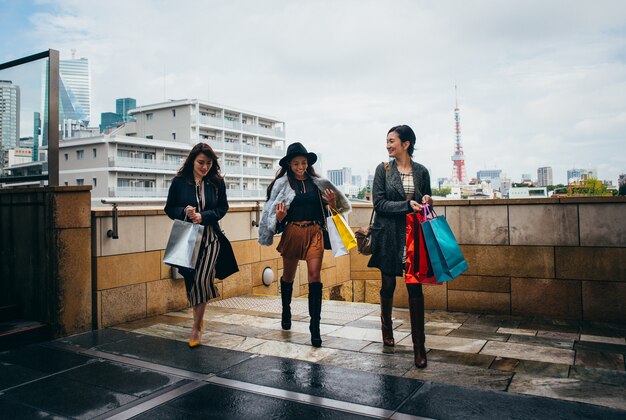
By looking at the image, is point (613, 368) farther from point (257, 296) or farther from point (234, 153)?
point (234, 153)

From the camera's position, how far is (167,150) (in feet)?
213

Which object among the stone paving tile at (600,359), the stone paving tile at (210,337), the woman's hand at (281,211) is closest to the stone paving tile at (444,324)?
the stone paving tile at (600,359)

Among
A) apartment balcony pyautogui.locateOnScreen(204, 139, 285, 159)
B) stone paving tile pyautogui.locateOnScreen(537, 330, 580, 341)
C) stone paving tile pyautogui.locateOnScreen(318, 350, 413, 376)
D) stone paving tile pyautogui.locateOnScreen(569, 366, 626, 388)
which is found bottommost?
stone paving tile pyautogui.locateOnScreen(537, 330, 580, 341)

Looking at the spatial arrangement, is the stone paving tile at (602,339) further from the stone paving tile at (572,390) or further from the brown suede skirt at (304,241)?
the brown suede skirt at (304,241)

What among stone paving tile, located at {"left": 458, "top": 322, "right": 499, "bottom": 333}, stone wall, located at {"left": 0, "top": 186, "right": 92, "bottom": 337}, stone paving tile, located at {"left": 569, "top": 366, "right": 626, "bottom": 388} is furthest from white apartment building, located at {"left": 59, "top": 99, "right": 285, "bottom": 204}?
stone paving tile, located at {"left": 569, "top": 366, "right": 626, "bottom": 388}

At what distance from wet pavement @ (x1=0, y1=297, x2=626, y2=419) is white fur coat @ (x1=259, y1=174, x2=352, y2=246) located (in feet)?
3.65

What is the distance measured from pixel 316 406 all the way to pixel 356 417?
Result: 307 millimetres

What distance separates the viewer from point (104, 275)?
5516 millimetres

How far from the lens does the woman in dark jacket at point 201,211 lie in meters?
4.70

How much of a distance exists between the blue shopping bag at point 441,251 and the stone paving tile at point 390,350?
88 cm

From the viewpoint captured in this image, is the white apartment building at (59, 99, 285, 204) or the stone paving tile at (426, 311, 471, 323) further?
the white apartment building at (59, 99, 285, 204)

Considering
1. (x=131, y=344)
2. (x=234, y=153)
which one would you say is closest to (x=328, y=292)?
(x=131, y=344)

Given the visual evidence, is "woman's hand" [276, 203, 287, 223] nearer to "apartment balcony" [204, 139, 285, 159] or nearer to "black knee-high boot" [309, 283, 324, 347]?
"black knee-high boot" [309, 283, 324, 347]

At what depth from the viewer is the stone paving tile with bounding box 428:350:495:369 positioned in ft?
13.0
